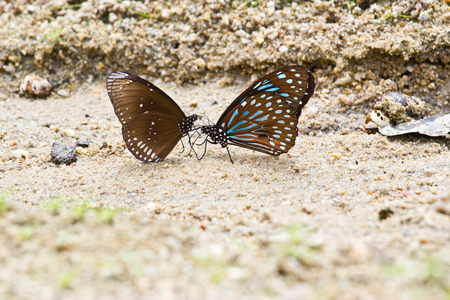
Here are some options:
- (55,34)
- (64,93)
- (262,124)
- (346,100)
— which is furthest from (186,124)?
(55,34)

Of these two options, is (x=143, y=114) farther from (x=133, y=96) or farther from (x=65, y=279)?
(x=65, y=279)

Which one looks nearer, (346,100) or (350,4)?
(346,100)

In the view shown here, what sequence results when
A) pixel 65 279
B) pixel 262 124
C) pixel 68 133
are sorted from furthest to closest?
1. pixel 68 133
2. pixel 262 124
3. pixel 65 279

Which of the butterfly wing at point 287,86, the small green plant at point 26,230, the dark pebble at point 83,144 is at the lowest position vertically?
the dark pebble at point 83,144

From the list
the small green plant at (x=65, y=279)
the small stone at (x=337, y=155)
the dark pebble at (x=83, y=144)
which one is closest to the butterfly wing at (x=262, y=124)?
the small stone at (x=337, y=155)

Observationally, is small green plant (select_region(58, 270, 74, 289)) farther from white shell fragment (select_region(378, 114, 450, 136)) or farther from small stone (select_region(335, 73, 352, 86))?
small stone (select_region(335, 73, 352, 86))

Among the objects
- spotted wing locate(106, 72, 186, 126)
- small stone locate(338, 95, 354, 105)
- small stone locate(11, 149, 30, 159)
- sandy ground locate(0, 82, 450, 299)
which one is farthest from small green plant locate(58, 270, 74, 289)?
small stone locate(338, 95, 354, 105)

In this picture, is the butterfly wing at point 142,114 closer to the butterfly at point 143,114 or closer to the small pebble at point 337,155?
the butterfly at point 143,114
